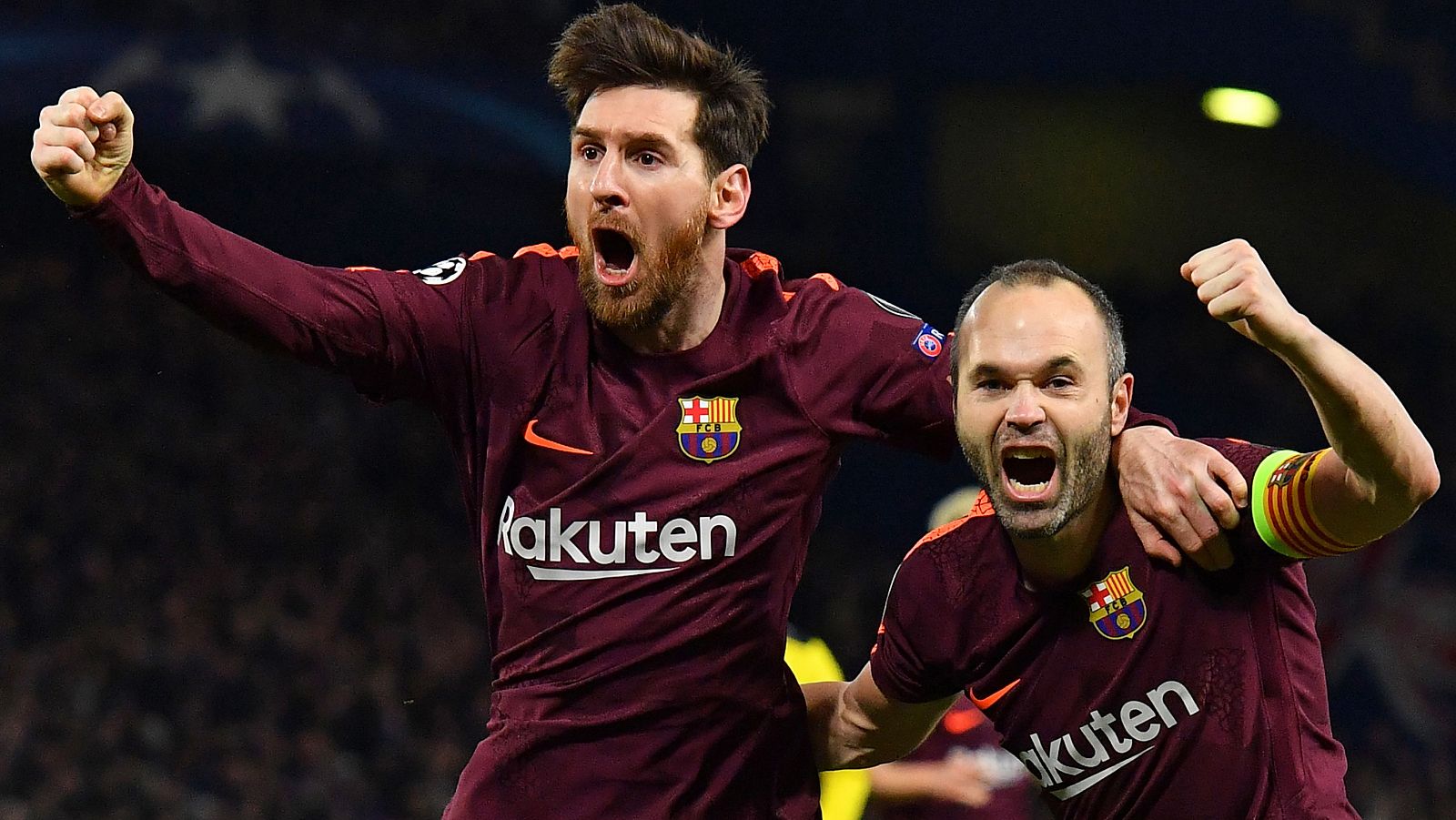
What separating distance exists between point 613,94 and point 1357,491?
63.4 inches

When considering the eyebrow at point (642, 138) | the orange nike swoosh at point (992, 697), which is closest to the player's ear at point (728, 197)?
the eyebrow at point (642, 138)

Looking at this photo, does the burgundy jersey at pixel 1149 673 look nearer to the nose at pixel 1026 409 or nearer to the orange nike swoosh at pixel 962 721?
the nose at pixel 1026 409

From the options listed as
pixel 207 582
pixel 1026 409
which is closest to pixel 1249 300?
pixel 1026 409

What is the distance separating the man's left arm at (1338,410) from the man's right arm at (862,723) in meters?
1.07

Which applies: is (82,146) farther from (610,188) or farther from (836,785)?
(836,785)

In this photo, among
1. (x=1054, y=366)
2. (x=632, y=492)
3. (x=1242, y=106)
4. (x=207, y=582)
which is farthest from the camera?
(x=1242, y=106)

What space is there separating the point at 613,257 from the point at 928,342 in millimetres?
666

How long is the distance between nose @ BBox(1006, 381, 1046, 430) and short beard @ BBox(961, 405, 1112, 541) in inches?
3.0

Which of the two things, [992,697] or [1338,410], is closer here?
[1338,410]

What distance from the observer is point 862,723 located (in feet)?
12.2

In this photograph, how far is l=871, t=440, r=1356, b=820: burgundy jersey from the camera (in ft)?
10.5

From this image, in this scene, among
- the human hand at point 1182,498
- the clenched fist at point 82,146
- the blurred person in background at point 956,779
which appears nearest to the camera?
the clenched fist at point 82,146

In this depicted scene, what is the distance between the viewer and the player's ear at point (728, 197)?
3.51 m

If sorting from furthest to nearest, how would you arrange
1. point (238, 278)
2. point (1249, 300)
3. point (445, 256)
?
point (445, 256), point (238, 278), point (1249, 300)
